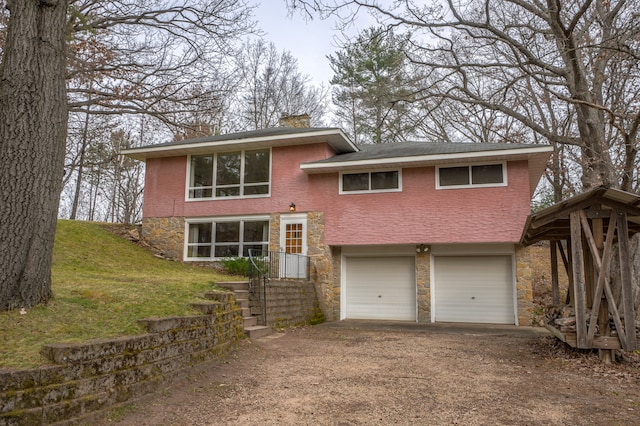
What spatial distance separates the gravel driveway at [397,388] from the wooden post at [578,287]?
0.40 m

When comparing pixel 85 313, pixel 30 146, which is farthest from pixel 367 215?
pixel 30 146

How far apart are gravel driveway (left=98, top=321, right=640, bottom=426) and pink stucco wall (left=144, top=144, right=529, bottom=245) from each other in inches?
175

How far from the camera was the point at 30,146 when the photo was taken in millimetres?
5184

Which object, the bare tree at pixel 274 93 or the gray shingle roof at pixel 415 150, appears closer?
the gray shingle roof at pixel 415 150

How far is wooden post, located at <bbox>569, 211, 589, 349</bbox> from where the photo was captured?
6.42 meters

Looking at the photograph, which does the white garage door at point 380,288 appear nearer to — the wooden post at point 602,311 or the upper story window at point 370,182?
the upper story window at point 370,182

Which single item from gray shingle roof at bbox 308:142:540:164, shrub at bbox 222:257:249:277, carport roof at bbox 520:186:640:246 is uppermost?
gray shingle roof at bbox 308:142:540:164

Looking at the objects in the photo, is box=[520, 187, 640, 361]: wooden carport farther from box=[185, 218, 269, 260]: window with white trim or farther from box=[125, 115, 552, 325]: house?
box=[185, 218, 269, 260]: window with white trim

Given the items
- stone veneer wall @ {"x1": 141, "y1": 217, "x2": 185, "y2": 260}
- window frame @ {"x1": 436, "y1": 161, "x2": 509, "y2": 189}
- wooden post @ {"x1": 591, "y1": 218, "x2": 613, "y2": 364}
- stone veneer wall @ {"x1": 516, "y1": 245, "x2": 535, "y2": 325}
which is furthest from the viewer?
stone veneer wall @ {"x1": 141, "y1": 217, "x2": 185, "y2": 260}

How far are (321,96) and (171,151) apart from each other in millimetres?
12022

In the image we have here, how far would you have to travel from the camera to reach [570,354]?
6.94 meters

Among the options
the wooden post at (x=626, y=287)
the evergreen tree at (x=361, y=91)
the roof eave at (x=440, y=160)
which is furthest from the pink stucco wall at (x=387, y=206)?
the evergreen tree at (x=361, y=91)

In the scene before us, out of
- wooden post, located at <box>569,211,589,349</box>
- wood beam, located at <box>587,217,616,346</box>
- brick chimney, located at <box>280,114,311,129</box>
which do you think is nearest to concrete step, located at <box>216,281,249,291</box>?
wooden post, located at <box>569,211,589,349</box>

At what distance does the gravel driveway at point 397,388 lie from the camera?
13.8 ft
